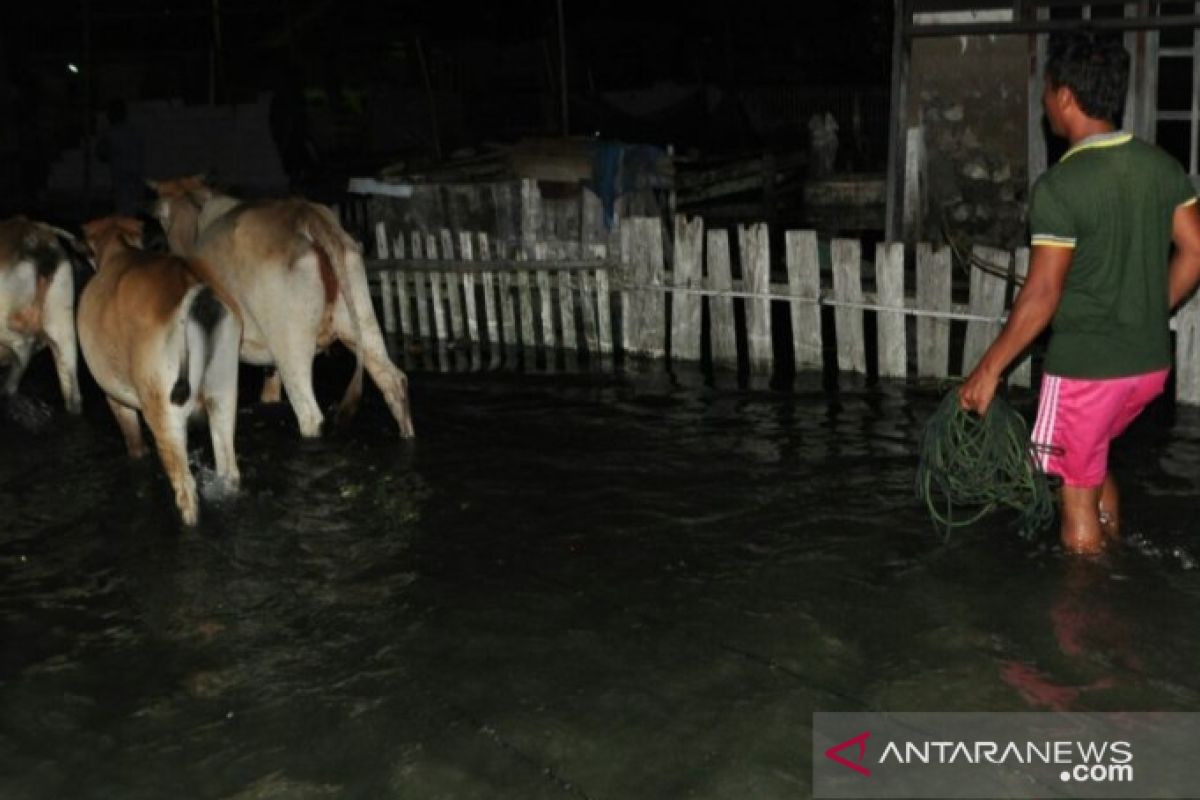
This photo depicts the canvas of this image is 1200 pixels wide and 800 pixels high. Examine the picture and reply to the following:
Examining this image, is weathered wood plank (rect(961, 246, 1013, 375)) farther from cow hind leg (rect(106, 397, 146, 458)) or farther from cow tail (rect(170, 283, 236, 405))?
cow hind leg (rect(106, 397, 146, 458))

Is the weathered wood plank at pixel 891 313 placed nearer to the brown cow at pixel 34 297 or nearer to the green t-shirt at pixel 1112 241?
the green t-shirt at pixel 1112 241

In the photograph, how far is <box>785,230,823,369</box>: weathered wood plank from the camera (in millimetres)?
9781

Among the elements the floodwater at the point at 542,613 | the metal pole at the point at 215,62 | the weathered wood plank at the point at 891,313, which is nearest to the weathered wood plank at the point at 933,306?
the weathered wood plank at the point at 891,313

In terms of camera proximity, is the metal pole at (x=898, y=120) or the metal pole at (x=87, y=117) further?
the metal pole at (x=87, y=117)

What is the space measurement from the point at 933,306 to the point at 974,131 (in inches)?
162

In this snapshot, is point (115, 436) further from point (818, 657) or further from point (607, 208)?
point (818, 657)

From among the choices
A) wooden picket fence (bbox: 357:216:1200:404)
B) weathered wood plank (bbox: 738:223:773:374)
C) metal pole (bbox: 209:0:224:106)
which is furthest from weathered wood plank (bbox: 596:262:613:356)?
metal pole (bbox: 209:0:224:106)

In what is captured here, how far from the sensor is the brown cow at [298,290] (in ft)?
27.3

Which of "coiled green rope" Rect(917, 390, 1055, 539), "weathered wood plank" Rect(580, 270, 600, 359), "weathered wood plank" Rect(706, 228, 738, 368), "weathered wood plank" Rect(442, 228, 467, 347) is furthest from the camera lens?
"weathered wood plank" Rect(442, 228, 467, 347)

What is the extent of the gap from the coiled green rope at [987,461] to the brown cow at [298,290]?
13.0 ft

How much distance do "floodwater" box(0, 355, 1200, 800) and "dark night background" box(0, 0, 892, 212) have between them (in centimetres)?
1596

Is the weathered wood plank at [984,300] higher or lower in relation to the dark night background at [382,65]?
lower

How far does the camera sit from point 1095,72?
16.5 ft

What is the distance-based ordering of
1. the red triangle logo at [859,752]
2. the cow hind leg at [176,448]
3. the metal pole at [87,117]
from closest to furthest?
the red triangle logo at [859,752] → the cow hind leg at [176,448] → the metal pole at [87,117]
